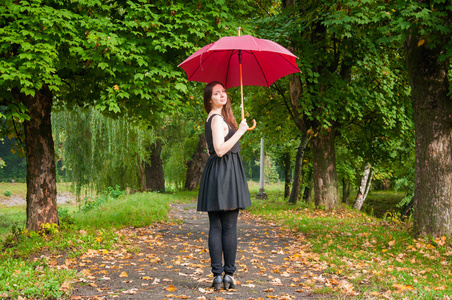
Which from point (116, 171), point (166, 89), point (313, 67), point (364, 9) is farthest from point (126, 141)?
point (364, 9)

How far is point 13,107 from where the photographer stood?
263 inches

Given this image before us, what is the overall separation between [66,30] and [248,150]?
18.9 m

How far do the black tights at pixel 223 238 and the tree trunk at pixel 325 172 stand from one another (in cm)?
951

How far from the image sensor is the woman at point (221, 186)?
443 cm

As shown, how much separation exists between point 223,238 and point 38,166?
16.6ft

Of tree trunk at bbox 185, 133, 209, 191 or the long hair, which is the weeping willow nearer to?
tree trunk at bbox 185, 133, 209, 191

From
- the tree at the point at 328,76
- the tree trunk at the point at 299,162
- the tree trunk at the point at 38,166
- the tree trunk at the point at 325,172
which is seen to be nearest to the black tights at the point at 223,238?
the tree trunk at the point at 38,166

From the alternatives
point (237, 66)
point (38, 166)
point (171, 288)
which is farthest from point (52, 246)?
point (237, 66)

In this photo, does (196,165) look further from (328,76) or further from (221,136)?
(221,136)

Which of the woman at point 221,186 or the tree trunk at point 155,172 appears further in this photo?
the tree trunk at point 155,172

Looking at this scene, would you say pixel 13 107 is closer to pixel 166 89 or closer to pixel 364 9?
Result: pixel 166 89

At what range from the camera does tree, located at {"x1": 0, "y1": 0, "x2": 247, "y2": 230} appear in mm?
6371

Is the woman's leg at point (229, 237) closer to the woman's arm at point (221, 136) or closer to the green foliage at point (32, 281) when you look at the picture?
the woman's arm at point (221, 136)

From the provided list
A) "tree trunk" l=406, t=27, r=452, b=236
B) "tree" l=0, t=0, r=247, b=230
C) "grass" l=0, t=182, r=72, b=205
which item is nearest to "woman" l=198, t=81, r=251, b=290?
"tree" l=0, t=0, r=247, b=230
